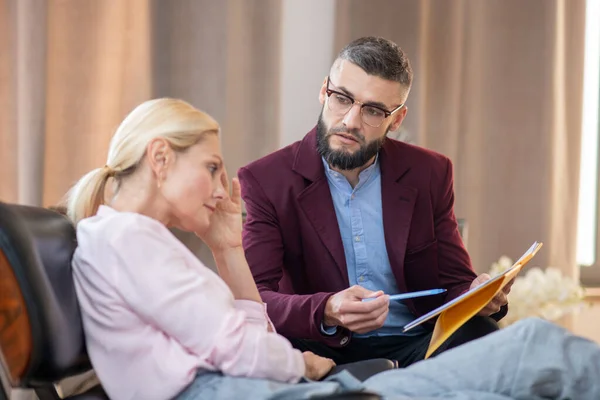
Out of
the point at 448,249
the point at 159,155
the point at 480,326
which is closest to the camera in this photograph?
the point at 159,155

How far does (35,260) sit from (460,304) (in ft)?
2.97

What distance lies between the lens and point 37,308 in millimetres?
1274

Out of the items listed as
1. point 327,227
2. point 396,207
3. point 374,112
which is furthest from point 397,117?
point 327,227

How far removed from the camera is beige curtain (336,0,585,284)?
10.5ft

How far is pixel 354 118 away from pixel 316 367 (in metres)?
0.72

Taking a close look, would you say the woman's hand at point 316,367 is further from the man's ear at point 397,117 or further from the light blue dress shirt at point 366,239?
the man's ear at point 397,117

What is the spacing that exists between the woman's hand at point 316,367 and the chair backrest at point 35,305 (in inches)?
16.6

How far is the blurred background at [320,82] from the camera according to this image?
2.63 meters

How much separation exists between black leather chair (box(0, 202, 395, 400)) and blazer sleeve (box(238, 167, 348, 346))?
1.89 feet

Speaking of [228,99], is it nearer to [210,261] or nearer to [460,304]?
[210,261]

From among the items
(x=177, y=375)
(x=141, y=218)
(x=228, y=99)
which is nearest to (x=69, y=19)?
(x=228, y=99)

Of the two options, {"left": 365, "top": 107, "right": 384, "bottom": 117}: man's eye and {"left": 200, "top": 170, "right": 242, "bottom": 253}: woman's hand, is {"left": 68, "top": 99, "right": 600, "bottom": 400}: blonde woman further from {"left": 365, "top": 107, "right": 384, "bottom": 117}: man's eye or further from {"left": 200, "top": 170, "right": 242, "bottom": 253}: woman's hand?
{"left": 365, "top": 107, "right": 384, "bottom": 117}: man's eye

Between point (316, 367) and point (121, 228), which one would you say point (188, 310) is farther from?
point (316, 367)

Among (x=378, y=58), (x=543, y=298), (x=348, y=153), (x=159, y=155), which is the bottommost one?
(x=543, y=298)
